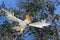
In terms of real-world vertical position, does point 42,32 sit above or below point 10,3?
below

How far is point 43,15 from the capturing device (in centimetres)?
127

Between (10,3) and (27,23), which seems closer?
(27,23)

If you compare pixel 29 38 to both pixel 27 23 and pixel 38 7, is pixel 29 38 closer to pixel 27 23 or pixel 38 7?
pixel 38 7

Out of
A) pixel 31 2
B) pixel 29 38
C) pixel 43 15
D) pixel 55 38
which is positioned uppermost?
pixel 31 2

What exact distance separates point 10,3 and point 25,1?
323 mm

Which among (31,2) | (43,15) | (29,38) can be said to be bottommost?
(29,38)

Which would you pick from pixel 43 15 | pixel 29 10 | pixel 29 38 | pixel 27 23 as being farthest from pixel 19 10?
pixel 27 23

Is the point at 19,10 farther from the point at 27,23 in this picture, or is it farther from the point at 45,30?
the point at 27,23

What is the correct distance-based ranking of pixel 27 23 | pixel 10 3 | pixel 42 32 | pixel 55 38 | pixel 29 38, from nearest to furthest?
1. pixel 27 23
2. pixel 55 38
3. pixel 42 32
4. pixel 29 38
5. pixel 10 3

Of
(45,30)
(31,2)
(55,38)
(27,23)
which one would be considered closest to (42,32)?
(45,30)

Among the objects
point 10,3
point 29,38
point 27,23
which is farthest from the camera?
point 10,3

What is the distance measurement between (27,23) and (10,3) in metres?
0.84

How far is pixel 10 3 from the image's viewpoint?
1.57 meters

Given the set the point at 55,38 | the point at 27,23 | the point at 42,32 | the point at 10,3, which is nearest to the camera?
the point at 27,23
